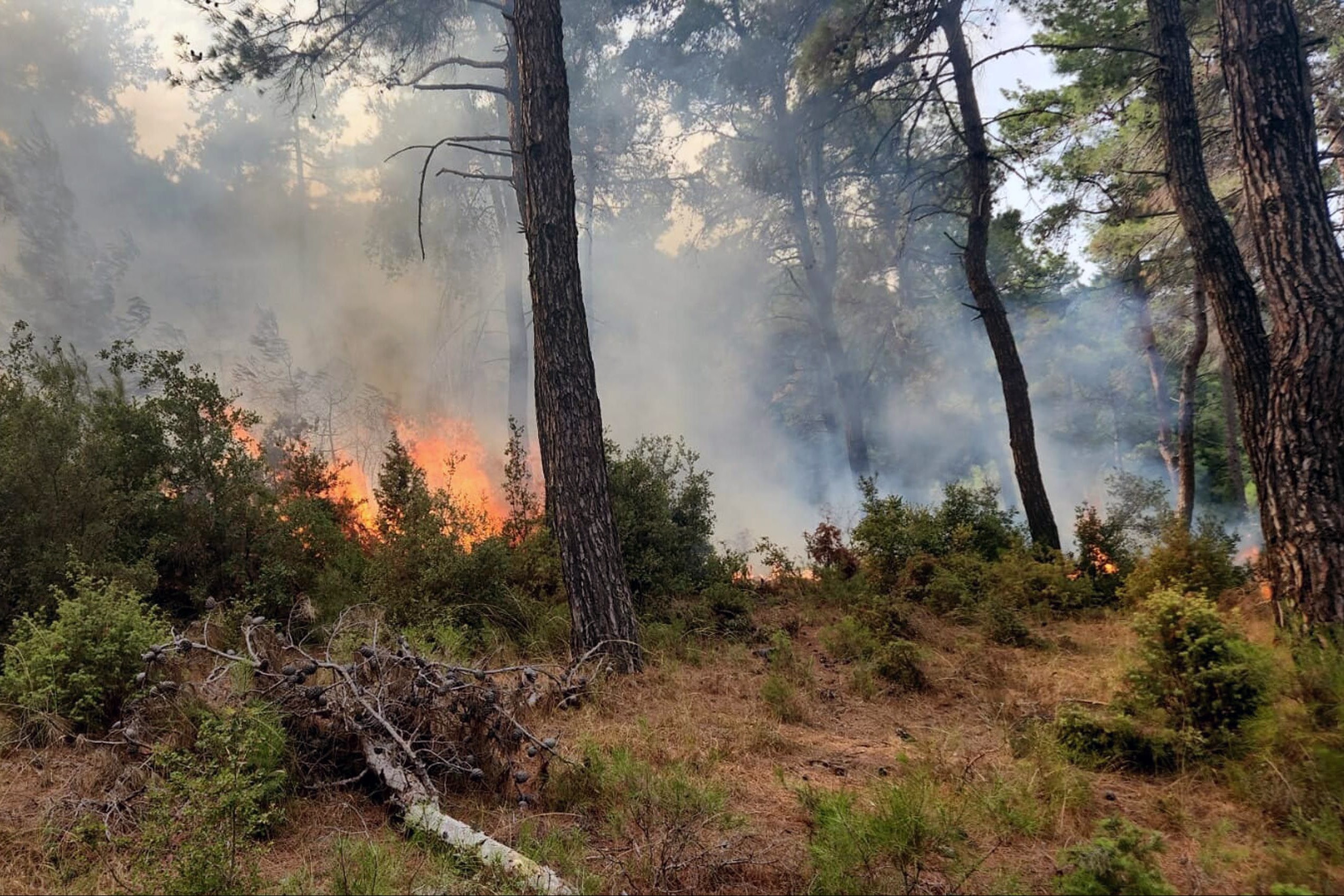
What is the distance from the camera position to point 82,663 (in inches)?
149

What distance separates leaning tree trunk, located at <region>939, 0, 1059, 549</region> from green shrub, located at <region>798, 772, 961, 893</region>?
777 cm

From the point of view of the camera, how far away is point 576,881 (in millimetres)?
2330

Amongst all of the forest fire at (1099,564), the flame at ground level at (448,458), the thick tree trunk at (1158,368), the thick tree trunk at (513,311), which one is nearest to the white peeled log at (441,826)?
the forest fire at (1099,564)

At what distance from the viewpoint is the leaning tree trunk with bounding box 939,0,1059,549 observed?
946 cm

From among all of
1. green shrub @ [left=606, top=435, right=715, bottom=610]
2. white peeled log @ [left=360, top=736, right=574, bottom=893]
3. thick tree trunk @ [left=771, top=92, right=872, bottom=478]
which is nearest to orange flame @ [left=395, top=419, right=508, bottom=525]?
green shrub @ [left=606, top=435, right=715, bottom=610]

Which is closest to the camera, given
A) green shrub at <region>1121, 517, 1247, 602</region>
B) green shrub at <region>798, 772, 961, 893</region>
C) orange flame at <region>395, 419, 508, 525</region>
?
green shrub at <region>798, 772, 961, 893</region>

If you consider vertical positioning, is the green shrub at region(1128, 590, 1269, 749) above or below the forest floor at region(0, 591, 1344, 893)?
above

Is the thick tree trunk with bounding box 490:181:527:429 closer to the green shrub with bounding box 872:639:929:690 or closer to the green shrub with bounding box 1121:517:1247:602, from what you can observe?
the green shrub with bounding box 872:639:929:690

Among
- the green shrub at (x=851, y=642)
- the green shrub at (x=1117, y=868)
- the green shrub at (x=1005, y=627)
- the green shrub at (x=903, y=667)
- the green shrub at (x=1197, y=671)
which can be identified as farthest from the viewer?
the green shrub at (x=1005, y=627)

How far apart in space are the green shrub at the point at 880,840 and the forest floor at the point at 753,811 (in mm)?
19

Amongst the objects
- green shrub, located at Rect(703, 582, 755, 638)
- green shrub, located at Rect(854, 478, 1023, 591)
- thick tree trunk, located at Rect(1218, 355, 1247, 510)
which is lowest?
green shrub, located at Rect(703, 582, 755, 638)

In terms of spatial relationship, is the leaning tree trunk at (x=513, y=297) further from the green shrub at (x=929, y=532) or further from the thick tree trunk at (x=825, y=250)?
the green shrub at (x=929, y=532)

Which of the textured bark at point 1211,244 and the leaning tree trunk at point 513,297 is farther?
the leaning tree trunk at point 513,297

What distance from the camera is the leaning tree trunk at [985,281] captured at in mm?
9461
